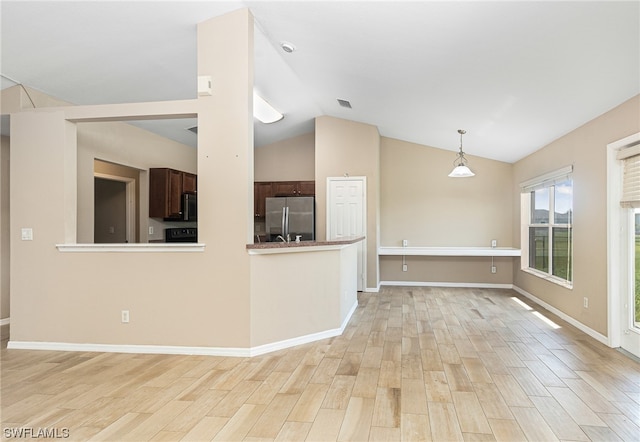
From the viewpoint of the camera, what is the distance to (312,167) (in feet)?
25.7

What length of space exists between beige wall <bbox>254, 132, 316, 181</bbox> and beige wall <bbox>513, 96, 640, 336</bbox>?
427 cm

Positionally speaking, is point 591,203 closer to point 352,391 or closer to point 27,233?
point 352,391

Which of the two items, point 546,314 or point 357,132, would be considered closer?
point 546,314

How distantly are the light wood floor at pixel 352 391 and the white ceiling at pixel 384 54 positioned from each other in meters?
2.41

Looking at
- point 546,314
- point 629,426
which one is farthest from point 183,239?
point 629,426

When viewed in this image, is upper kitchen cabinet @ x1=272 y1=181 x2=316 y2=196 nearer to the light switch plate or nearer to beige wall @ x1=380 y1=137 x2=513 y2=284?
beige wall @ x1=380 y1=137 x2=513 y2=284

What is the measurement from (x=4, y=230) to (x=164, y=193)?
6.76 ft

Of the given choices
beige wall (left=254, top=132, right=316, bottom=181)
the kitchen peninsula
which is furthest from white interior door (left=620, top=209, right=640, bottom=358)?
beige wall (left=254, top=132, right=316, bottom=181)

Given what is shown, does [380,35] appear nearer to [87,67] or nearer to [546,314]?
[87,67]

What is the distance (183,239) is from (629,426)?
20.9 ft

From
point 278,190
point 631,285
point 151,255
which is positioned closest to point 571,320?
point 631,285

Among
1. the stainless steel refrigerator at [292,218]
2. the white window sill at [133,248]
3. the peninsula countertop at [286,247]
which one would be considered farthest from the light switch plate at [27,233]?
the stainless steel refrigerator at [292,218]

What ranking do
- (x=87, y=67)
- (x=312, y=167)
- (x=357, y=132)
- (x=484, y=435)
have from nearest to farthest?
1. (x=484, y=435)
2. (x=87, y=67)
3. (x=357, y=132)
4. (x=312, y=167)

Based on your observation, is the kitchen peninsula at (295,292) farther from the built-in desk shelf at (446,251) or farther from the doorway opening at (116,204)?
the doorway opening at (116,204)
